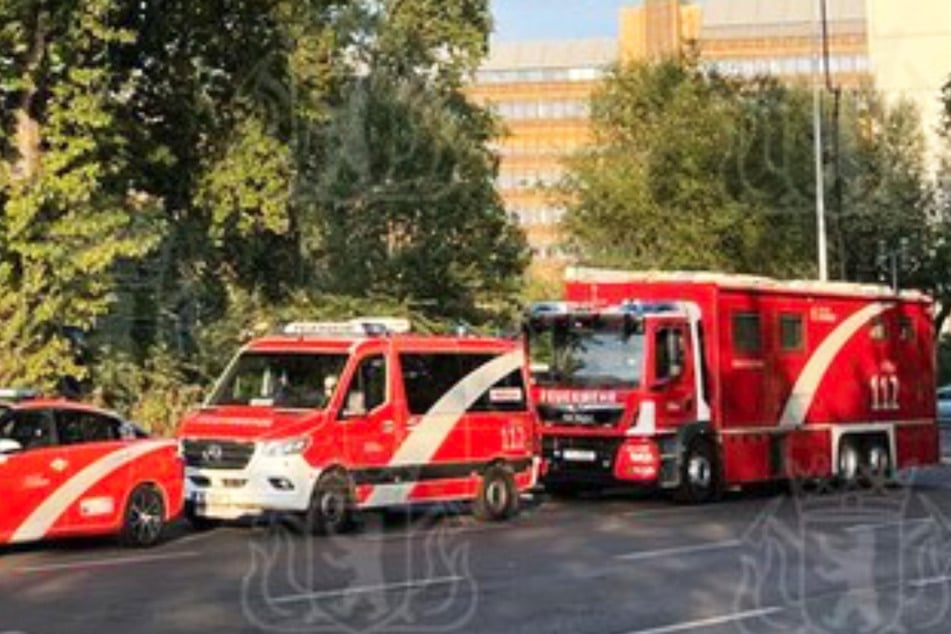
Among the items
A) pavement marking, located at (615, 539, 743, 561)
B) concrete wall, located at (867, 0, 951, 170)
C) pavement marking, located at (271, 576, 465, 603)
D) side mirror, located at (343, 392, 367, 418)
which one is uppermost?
concrete wall, located at (867, 0, 951, 170)

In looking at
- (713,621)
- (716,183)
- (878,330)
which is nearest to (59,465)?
(713,621)

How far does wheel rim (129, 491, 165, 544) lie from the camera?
1652cm

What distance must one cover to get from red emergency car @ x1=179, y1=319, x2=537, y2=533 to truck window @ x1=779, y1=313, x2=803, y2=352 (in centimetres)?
585

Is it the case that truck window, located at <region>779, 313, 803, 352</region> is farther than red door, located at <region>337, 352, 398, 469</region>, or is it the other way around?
truck window, located at <region>779, 313, 803, 352</region>

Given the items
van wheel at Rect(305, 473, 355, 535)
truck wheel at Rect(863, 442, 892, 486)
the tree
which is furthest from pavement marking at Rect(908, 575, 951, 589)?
the tree

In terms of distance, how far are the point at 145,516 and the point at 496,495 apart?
480 centimetres

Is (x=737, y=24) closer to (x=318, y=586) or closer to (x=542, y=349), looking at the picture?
(x=542, y=349)

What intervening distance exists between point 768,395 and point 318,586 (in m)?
12.2

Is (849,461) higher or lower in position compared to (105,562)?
lower

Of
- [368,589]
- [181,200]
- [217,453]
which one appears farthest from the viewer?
[181,200]

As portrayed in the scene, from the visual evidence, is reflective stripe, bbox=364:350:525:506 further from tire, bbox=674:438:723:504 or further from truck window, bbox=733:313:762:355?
truck window, bbox=733:313:762:355

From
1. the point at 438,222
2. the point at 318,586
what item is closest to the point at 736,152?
the point at 438,222

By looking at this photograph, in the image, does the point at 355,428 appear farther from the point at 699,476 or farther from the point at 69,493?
the point at 699,476

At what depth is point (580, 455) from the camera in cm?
2239
